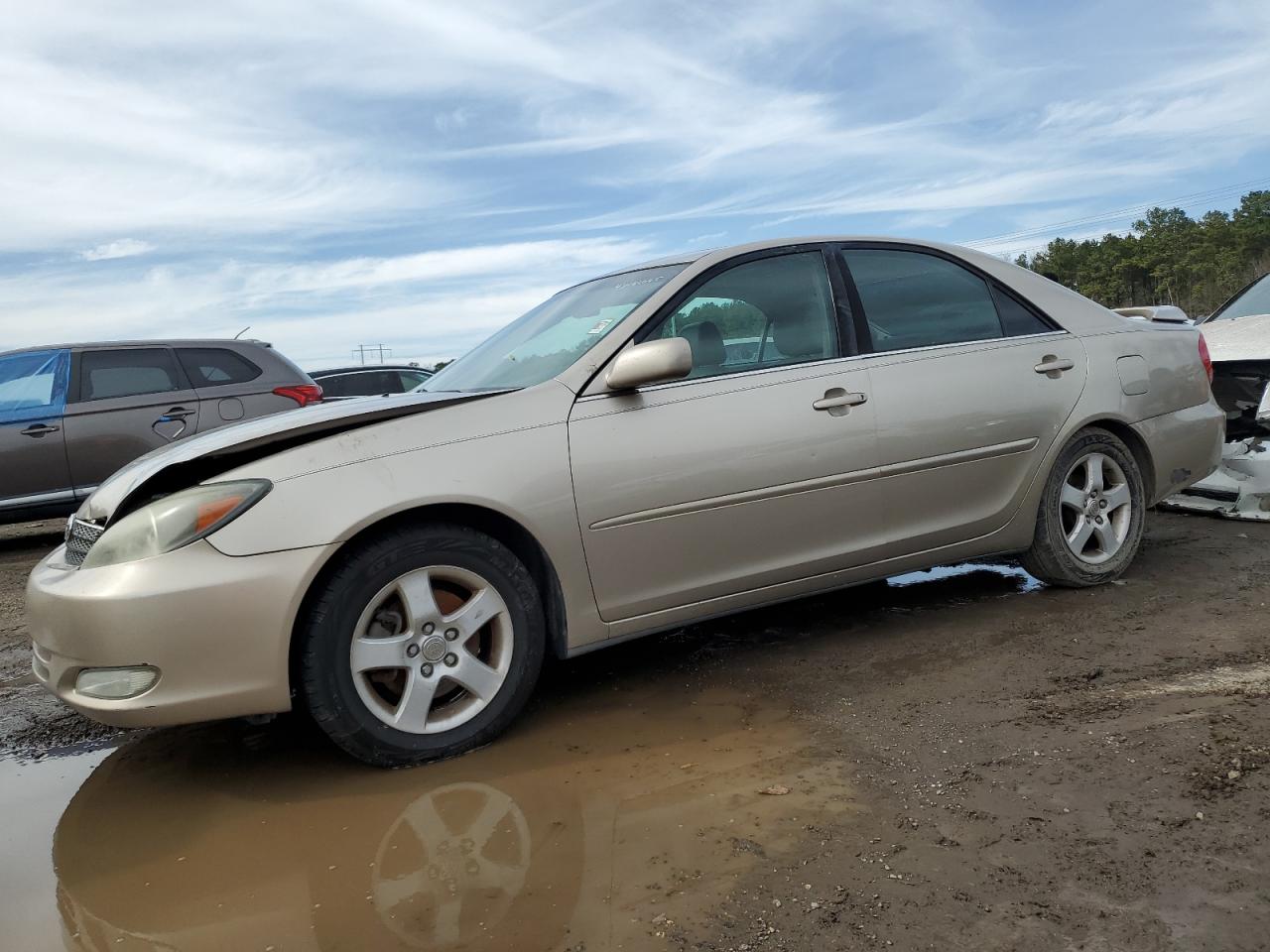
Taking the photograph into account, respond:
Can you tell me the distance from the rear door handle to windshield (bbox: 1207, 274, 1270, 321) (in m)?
3.47

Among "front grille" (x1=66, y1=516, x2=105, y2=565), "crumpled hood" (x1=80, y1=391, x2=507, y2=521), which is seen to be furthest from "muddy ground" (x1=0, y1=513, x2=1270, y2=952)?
"crumpled hood" (x1=80, y1=391, x2=507, y2=521)

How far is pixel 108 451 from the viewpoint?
26.6 ft

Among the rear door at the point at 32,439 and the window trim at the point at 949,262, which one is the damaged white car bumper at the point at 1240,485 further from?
the rear door at the point at 32,439

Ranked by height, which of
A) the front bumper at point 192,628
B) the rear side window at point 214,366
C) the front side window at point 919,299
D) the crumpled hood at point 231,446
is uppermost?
the rear side window at point 214,366

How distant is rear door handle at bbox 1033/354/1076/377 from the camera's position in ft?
14.5

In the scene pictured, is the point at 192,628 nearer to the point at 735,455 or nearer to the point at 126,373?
the point at 735,455

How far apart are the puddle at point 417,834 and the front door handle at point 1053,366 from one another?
2.05 m

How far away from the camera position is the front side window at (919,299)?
419cm

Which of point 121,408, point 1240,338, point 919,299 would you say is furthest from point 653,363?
point 121,408

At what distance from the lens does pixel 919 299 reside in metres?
4.34

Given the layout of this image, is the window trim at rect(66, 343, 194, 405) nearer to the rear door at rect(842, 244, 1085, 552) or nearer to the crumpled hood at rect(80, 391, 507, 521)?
the crumpled hood at rect(80, 391, 507, 521)

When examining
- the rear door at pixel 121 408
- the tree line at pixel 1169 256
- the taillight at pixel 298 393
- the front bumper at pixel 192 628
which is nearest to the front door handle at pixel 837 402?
the front bumper at pixel 192 628

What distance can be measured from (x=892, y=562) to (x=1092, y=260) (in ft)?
279

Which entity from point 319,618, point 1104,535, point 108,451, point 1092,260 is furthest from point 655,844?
point 1092,260
